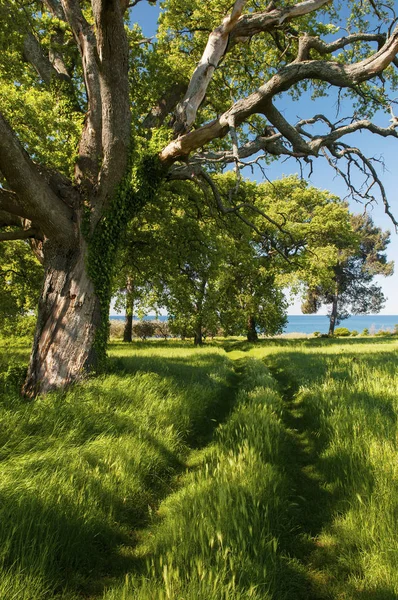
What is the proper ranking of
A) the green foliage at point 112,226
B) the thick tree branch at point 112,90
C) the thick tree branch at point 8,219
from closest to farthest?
the thick tree branch at point 112,90, the thick tree branch at point 8,219, the green foliage at point 112,226

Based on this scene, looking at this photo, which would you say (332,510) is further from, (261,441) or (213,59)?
(213,59)

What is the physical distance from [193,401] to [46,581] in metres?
4.52

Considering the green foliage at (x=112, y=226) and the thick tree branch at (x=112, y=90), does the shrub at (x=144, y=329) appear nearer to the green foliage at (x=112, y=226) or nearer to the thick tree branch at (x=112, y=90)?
the green foliage at (x=112, y=226)

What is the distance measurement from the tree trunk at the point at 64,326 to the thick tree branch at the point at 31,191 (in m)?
0.59

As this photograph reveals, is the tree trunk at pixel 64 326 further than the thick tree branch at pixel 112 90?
Yes

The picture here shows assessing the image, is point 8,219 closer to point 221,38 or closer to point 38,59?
point 38,59

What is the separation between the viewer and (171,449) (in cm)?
489

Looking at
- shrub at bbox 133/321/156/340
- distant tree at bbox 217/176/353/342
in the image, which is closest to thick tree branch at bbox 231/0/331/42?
distant tree at bbox 217/176/353/342

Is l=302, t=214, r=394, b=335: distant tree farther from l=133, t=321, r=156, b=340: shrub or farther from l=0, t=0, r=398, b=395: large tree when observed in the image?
l=0, t=0, r=398, b=395: large tree

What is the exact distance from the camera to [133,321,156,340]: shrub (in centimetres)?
3944

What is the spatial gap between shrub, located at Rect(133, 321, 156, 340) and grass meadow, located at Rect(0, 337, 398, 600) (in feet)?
110

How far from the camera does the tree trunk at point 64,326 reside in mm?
6637

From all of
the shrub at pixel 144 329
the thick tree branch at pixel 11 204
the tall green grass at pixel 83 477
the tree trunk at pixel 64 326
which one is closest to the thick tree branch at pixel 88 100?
the thick tree branch at pixel 11 204

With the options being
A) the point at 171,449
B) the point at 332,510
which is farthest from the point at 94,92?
the point at 332,510
